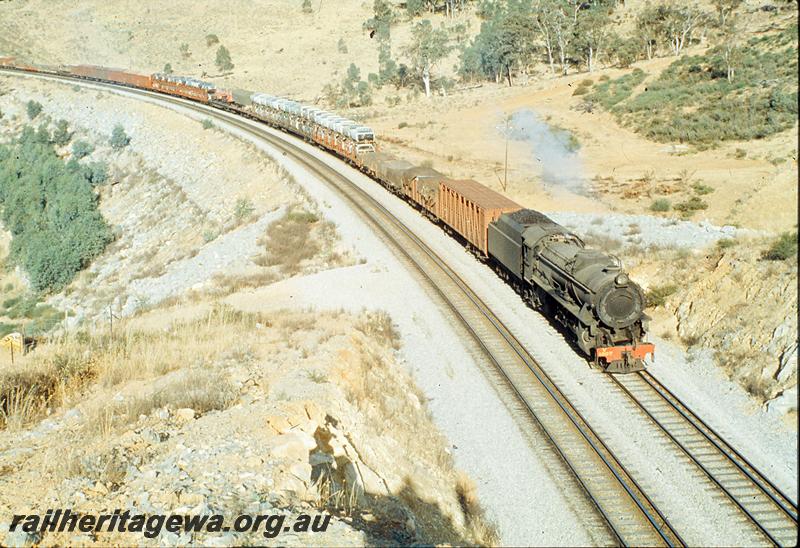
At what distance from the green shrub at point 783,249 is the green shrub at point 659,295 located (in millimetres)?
3244

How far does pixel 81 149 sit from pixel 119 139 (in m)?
4.72

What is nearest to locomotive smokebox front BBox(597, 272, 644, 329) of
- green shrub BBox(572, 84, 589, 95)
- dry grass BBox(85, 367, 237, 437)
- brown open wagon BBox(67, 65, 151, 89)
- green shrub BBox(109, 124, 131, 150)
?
dry grass BBox(85, 367, 237, 437)

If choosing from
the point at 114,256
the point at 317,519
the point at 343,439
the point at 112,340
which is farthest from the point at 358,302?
the point at 114,256

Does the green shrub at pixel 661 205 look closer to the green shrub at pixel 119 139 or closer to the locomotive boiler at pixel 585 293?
the locomotive boiler at pixel 585 293

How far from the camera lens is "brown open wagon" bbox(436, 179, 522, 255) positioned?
88.6 feet

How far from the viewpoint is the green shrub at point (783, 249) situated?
2148 centimetres

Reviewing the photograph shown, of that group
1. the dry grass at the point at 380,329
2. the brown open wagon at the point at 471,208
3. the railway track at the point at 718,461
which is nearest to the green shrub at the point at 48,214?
the brown open wagon at the point at 471,208

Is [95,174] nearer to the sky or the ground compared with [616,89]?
nearer to the ground

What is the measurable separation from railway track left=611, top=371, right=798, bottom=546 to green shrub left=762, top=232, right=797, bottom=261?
22.8 feet

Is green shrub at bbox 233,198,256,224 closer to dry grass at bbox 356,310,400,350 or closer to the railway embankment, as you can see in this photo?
the railway embankment

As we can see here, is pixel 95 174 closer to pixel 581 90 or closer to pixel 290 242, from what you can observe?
pixel 290 242

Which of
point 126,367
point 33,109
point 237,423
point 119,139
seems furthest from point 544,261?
point 33,109

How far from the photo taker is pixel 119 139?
65562 millimetres

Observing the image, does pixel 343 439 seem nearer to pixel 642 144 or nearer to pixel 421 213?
pixel 421 213
